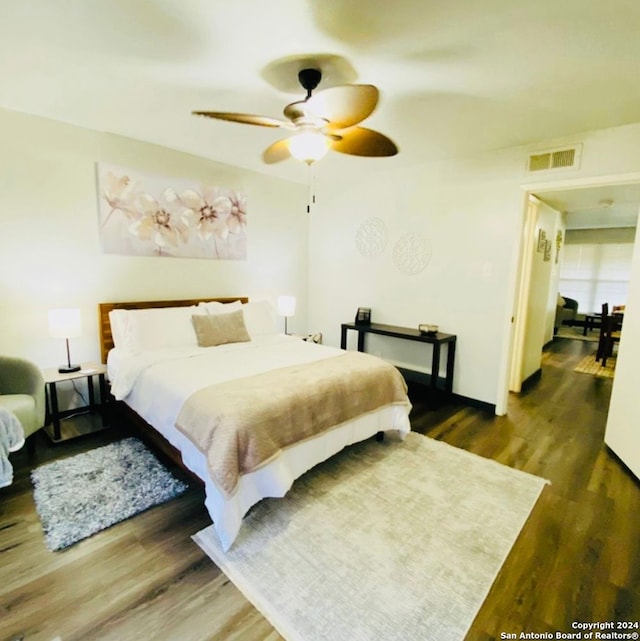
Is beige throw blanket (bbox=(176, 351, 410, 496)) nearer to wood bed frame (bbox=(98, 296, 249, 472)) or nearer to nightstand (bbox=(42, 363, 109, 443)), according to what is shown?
wood bed frame (bbox=(98, 296, 249, 472))

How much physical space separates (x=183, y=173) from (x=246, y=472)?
3090 mm

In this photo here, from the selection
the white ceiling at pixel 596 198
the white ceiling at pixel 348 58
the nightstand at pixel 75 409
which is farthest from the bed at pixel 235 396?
the white ceiling at pixel 596 198

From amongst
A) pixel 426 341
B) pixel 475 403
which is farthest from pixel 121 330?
pixel 475 403

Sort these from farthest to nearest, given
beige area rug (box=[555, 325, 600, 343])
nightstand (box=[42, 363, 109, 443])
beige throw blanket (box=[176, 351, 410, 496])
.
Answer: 1. beige area rug (box=[555, 325, 600, 343])
2. nightstand (box=[42, 363, 109, 443])
3. beige throw blanket (box=[176, 351, 410, 496])

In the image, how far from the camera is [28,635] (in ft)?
4.46

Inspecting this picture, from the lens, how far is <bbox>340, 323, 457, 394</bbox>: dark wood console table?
3560 millimetres

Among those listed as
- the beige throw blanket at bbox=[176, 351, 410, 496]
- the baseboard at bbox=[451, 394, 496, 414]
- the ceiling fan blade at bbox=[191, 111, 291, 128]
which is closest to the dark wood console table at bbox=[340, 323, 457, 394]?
the baseboard at bbox=[451, 394, 496, 414]

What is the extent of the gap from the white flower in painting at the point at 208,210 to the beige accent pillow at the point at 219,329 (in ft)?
3.43

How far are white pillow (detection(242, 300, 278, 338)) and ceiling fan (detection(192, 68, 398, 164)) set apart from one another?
72.1 inches

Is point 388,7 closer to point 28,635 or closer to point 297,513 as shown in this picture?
point 297,513

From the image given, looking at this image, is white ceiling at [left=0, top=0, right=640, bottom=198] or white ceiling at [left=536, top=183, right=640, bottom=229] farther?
white ceiling at [left=536, top=183, right=640, bottom=229]

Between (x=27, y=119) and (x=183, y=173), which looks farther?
(x=183, y=173)

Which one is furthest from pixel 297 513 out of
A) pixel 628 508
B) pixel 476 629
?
pixel 628 508

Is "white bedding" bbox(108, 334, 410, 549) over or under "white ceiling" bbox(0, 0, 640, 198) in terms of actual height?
under
